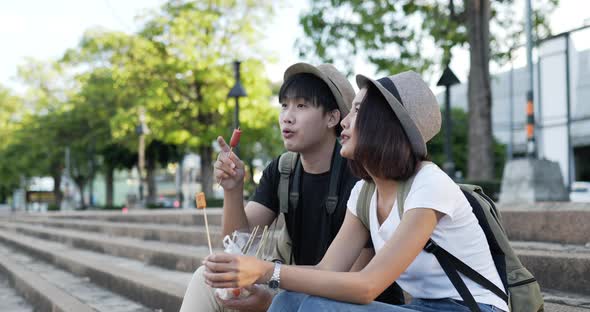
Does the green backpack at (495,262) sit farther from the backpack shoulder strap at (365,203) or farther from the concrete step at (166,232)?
the concrete step at (166,232)

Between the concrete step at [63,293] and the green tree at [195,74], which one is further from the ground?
the green tree at [195,74]

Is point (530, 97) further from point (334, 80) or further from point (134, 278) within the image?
point (334, 80)

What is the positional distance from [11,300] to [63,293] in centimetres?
117

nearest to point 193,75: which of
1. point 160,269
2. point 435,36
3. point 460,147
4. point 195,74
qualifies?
point 195,74

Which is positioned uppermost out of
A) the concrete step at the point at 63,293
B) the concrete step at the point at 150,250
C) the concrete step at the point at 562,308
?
the concrete step at the point at 562,308

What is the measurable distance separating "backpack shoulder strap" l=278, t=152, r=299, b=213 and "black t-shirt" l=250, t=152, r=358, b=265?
28 mm

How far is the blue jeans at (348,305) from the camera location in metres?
1.69

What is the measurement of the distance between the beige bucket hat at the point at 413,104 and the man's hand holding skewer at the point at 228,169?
807 millimetres

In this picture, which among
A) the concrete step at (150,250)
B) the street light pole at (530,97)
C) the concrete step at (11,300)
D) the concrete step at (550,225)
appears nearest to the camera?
the concrete step at (550,225)

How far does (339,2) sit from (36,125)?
85.3 ft

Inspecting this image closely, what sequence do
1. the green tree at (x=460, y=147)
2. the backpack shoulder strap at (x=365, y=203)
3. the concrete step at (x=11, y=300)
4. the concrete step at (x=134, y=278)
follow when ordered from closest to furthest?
the backpack shoulder strap at (x=365, y=203) < the concrete step at (x=134, y=278) < the concrete step at (x=11, y=300) < the green tree at (x=460, y=147)

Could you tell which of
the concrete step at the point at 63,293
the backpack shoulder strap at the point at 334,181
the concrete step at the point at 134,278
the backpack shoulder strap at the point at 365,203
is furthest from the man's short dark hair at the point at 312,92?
the concrete step at the point at 63,293

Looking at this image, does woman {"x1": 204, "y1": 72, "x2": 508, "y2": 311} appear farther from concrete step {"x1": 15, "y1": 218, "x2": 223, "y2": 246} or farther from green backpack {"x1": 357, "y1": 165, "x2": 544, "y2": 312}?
concrete step {"x1": 15, "y1": 218, "x2": 223, "y2": 246}

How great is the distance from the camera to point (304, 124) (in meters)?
2.61
